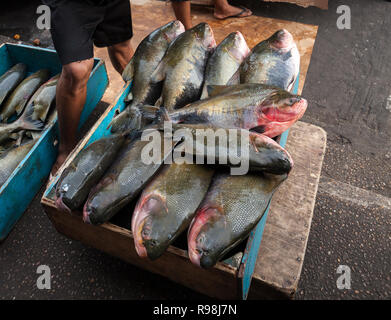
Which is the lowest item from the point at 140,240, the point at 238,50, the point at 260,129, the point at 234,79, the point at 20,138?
the point at 20,138

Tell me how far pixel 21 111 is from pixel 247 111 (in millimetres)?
2258

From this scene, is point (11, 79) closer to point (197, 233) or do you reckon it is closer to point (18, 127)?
point (18, 127)

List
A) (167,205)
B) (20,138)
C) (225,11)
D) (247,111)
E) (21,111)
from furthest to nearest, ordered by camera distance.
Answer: (225,11) → (21,111) → (20,138) → (247,111) → (167,205)

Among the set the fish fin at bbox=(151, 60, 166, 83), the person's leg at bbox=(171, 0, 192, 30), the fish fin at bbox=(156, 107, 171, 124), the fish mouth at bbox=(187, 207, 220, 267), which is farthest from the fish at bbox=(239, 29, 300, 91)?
the person's leg at bbox=(171, 0, 192, 30)

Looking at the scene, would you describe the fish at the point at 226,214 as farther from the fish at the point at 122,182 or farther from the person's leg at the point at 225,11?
the person's leg at the point at 225,11

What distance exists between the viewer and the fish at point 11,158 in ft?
7.64

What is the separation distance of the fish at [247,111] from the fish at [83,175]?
32 cm

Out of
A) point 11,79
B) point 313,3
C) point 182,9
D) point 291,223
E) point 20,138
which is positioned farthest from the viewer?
point 313,3

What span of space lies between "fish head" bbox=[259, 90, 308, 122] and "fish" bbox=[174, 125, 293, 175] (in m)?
0.19

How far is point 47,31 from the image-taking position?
4188 millimetres

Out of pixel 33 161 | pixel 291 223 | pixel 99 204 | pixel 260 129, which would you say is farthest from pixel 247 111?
pixel 33 161

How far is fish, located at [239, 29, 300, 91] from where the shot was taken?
1930 mm

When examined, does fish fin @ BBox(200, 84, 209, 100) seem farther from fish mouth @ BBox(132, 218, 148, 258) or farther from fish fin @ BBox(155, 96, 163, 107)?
fish mouth @ BBox(132, 218, 148, 258)

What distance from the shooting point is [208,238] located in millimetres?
1271
